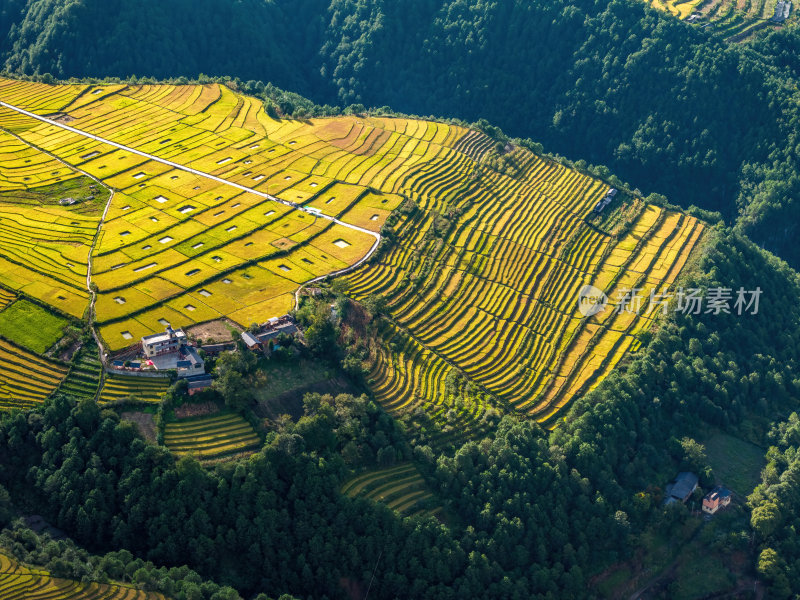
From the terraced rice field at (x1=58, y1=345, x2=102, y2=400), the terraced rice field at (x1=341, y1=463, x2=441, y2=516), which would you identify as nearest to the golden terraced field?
the terraced rice field at (x1=58, y1=345, x2=102, y2=400)

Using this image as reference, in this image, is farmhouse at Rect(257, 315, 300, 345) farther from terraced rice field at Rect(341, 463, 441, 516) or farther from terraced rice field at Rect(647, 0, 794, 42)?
terraced rice field at Rect(647, 0, 794, 42)

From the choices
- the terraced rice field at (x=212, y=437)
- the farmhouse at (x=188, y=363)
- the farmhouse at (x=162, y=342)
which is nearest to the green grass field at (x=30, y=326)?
the farmhouse at (x=162, y=342)

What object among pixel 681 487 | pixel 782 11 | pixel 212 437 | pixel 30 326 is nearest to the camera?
pixel 212 437

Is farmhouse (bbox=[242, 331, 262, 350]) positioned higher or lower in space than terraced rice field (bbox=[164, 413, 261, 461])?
higher

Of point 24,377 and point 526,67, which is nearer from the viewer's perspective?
point 24,377

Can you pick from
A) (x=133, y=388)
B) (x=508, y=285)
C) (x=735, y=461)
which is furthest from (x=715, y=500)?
(x=133, y=388)

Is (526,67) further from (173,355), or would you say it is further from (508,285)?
(173,355)

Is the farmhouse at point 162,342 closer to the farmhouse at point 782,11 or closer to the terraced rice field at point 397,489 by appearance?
the terraced rice field at point 397,489
